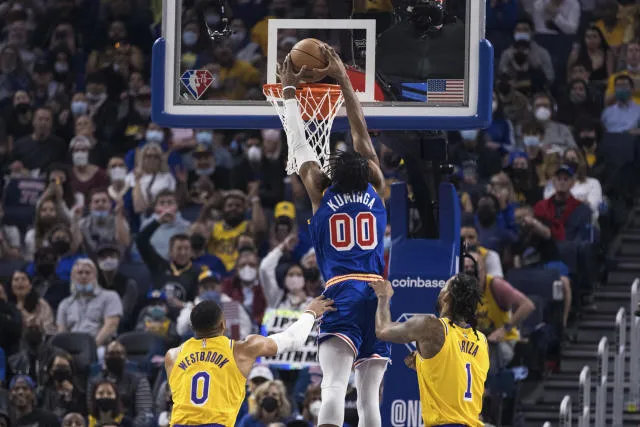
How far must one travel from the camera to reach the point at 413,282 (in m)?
11.4

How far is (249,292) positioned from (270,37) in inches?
202

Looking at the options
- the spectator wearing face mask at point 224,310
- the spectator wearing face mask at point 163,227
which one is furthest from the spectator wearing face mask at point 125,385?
the spectator wearing face mask at point 163,227

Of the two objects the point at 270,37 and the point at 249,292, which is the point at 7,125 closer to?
the point at 249,292

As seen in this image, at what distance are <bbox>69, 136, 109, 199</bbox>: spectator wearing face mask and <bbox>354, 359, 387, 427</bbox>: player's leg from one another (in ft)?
26.7

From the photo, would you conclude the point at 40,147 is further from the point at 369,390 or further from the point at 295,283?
the point at 369,390

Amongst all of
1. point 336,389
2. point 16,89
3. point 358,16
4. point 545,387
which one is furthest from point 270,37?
point 16,89

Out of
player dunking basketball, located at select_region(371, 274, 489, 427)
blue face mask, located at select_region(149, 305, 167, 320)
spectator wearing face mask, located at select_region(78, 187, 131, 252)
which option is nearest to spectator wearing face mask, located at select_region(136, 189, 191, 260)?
spectator wearing face mask, located at select_region(78, 187, 131, 252)

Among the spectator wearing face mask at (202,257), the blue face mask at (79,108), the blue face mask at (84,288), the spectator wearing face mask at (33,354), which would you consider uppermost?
the blue face mask at (79,108)

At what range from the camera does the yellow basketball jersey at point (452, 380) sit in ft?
32.5

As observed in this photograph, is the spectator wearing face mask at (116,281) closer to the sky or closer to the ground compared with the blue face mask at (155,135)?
closer to the ground

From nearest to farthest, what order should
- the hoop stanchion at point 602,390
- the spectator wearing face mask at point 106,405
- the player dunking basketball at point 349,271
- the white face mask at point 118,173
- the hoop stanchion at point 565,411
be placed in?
the player dunking basketball at point 349,271, the hoop stanchion at point 565,411, the hoop stanchion at point 602,390, the spectator wearing face mask at point 106,405, the white face mask at point 118,173

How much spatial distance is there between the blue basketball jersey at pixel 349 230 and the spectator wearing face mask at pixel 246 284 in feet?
18.6

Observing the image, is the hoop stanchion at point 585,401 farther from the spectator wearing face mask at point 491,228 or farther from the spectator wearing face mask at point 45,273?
the spectator wearing face mask at point 45,273

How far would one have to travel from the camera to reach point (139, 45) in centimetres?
1978
